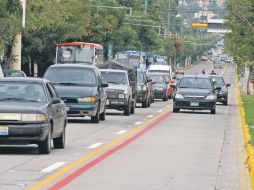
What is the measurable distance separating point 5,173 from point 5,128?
11.2 ft

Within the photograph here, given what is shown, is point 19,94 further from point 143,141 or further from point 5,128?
point 143,141

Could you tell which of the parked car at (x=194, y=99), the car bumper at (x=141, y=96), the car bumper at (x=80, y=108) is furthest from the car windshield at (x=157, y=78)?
the car bumper at (x=80, y=108)

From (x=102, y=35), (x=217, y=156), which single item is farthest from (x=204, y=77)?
(x=102, y=35)

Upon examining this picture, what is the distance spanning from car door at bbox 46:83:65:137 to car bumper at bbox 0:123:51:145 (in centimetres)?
102

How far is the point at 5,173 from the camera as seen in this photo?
1677 cm

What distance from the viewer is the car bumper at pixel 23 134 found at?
20125mm

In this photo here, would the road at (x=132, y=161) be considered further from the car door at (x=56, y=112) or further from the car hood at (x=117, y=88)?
the car hood at (x=117, y=88)

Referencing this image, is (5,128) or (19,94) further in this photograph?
(19,94)

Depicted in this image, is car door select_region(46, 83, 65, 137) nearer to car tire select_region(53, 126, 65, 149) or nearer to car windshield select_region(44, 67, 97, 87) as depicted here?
car tire select_region(53, 126, 65, 149)

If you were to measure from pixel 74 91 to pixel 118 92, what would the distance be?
8061 mm

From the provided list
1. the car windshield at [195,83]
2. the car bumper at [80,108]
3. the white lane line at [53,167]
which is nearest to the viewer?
the white lane line at [53,167]

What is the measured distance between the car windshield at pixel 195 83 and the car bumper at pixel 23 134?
25.5 metres

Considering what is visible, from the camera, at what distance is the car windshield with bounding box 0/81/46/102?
21.4 meters

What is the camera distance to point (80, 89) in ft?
107
